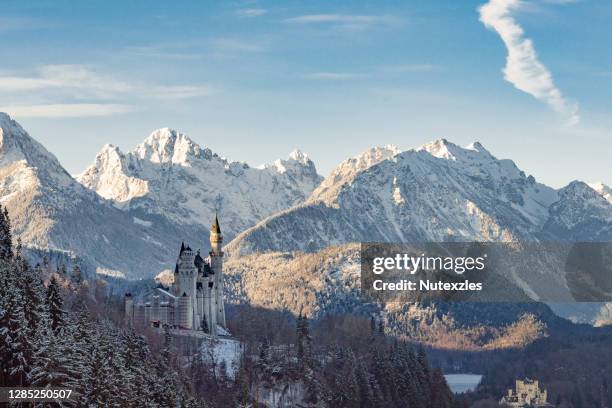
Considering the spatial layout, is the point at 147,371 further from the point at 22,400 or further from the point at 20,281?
the point at 22,400

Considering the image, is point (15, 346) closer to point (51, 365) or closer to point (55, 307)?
point (51, 365)

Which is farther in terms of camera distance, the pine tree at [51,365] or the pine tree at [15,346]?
the pine tree at [15,346]

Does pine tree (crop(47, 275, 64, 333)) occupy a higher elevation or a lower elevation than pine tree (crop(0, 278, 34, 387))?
higher

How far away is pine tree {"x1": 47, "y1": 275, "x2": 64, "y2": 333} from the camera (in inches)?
6806

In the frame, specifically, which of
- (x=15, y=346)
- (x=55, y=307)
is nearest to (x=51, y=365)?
(x=15, y=346)

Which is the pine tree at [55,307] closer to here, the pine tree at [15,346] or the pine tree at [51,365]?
the pine tree at [51,365]

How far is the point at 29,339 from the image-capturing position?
148 metres

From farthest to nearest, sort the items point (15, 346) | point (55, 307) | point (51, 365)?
point (55, 307) < point (15, 346) < point (51, 365)

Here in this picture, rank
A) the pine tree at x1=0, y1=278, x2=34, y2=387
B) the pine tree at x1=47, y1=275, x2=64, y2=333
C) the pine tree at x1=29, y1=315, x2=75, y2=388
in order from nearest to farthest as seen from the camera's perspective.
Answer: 1. the pine tree at x1=29, y1=315, x2=75, y2=388
2. the pine tree at x1=0, y1=278, x2=34, y2=387
3. the pine tree at x1=47, y1=275, x2=64, y2=333

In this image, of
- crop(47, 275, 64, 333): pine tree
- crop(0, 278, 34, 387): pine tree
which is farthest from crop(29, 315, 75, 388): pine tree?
crop(47, 275, 64, 333): pine tree

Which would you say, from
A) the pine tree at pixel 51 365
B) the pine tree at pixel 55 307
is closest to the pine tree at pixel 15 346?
the pine tree at pixel 51 365

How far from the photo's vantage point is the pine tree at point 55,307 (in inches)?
6806

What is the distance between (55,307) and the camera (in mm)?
174750

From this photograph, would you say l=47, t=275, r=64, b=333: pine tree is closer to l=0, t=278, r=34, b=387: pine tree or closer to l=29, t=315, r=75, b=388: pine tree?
l=29, t=315, r=75, b=388: pine tree
